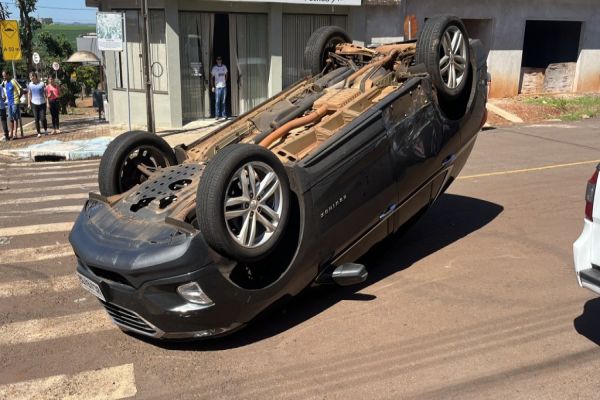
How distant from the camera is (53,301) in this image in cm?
539

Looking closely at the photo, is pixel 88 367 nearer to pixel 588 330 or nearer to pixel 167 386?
pixel 167 386

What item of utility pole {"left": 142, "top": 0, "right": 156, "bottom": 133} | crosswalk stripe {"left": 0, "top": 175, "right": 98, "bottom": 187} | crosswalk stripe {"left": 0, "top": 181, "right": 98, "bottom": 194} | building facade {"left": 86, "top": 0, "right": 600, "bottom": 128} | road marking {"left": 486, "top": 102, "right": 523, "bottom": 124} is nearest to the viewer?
crosswalk stripe {"left": 0, "top": 181, "right": 98, "bottom": 194}

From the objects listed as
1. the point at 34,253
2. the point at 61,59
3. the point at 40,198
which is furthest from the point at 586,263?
the point at 61,59

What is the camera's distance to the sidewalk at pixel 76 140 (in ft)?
44.6

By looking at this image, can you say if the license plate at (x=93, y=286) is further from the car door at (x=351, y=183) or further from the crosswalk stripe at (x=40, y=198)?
the crosswalk stripe at (x=40, y=198)

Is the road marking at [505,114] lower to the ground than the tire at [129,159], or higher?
lower

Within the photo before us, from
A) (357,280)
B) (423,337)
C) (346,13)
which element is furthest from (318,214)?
Result: (346,13)

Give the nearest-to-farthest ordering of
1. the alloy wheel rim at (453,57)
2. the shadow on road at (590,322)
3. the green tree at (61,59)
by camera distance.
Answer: the shadow on road at (590,322) < the alloy wheel rim at (453,57) < the green tree at (61,59)

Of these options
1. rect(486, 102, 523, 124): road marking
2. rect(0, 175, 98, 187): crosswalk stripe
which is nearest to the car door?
rect(0, 175, 98, 187): crosswalk stripe

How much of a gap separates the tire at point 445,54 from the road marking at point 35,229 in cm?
488

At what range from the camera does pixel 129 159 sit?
529cm

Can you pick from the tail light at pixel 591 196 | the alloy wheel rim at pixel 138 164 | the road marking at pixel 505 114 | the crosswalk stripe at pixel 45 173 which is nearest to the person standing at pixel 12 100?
the crosswalk stripe at pixel 45 173

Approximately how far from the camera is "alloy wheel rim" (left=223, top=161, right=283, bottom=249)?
→ 411 cm

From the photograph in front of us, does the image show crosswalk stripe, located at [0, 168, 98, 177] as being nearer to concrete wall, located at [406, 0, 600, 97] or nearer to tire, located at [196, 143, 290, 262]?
tire, located at [196, 143, 290, 262]
